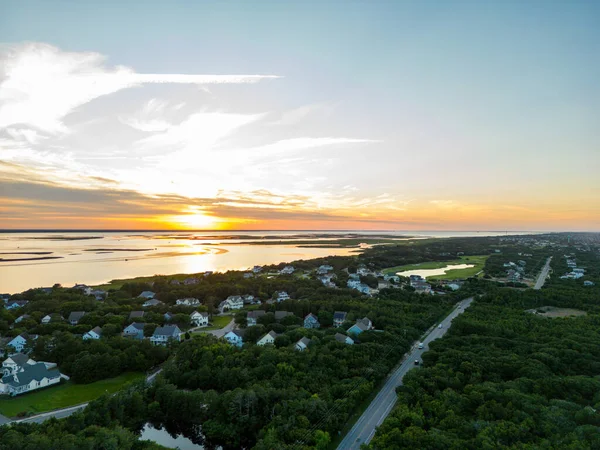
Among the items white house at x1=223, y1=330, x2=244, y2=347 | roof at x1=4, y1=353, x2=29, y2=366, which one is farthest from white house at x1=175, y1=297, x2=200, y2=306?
roof at x1=4, y1=353, x2=29, y2=366

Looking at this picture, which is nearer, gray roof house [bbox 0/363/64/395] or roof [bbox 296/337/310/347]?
gray roof house [bbox 0/363/64/395]

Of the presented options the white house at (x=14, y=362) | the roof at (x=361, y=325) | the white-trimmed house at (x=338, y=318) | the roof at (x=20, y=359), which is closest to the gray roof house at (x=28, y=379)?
the white house at (x=14, y=362)

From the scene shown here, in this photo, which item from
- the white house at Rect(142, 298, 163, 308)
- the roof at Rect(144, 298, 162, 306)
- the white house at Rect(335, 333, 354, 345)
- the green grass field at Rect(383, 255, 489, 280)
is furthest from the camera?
the green grass field at Rect(383, 255, 489, 280)

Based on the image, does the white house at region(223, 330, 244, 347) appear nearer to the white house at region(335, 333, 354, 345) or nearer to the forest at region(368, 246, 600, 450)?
the white house at region(335, 333, 354, 345)

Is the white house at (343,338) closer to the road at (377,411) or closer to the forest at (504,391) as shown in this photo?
the road at (377,411)

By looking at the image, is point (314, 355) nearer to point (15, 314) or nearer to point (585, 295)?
point (15, 314)

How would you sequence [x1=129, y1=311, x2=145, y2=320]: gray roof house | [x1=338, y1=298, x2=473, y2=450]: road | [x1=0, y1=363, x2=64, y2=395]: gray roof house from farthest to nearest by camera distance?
1. [x1=129, y1=311, x2=145, y2=320]: gray roof house
2. [x1=0, y1=363, x2=64, y2=395]: gray roof house
3. [x1=338, y1=298, x2=473, y2=450]: road
